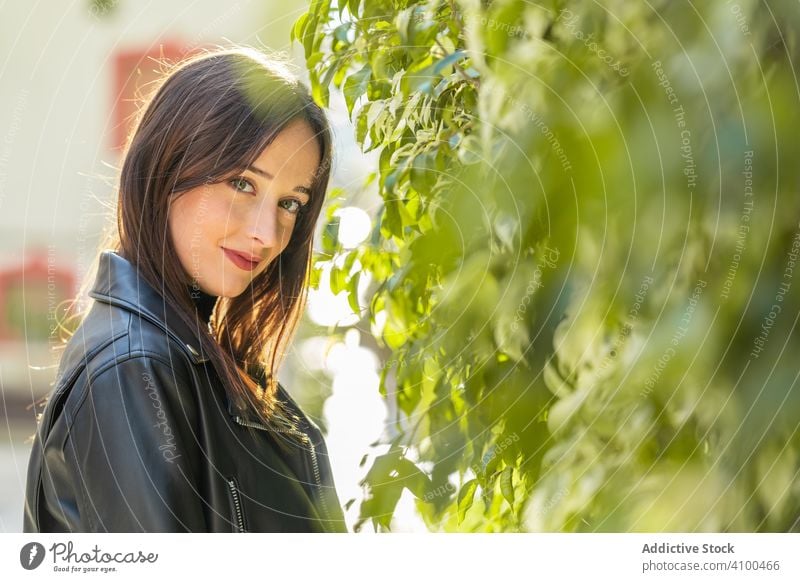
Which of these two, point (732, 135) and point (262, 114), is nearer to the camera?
point (732, 135)

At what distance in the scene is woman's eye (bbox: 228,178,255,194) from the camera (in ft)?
3.28

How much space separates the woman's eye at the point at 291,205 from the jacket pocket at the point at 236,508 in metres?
0.33

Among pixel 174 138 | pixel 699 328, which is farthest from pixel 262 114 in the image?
pixel 699 328

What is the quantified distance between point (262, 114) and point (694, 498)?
63cm

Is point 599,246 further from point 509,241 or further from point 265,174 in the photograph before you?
point 265,174

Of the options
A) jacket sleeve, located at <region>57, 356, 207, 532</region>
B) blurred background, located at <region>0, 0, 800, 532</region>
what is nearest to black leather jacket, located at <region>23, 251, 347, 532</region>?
jacket sleeve, located at <region>57, 356, 207, 532</region>

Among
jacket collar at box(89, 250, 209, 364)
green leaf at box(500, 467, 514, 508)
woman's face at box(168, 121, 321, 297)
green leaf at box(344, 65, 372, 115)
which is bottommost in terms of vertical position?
green leaf at box(500, 467, 514, 508)

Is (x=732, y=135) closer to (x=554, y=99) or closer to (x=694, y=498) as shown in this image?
(x=554, y=99)

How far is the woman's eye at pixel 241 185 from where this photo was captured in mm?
1001

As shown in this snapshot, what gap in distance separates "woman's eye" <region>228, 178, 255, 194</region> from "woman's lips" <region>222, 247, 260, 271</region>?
75 mm

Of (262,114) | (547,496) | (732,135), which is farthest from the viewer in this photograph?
(262,114)

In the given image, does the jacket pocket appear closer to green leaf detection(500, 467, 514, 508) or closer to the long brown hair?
the long brown hair

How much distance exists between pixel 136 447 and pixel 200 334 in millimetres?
162
